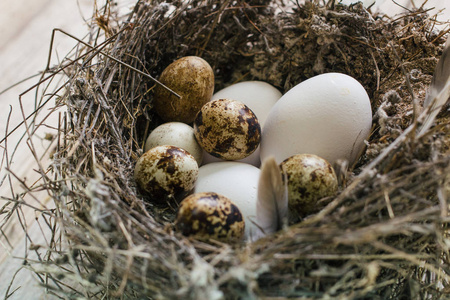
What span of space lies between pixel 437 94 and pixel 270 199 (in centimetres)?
41

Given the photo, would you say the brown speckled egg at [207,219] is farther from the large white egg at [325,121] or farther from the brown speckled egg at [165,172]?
the large white egg at [325,121]

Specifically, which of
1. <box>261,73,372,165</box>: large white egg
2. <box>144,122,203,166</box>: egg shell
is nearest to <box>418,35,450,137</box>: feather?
<box>261,73,372,165</box>: large white egg

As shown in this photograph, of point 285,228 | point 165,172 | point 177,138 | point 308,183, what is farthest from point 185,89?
point 285,228

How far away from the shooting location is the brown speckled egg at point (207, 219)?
73cm

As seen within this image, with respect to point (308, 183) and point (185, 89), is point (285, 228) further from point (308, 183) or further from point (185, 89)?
point (185, 89)

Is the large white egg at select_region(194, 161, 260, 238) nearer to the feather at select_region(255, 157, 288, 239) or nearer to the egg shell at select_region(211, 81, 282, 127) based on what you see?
the feather at select_region(255, 157, 288, 239)

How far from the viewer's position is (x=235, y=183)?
2.89 feet

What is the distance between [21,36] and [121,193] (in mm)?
837

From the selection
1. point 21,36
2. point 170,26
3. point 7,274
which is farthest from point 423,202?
point 21,36

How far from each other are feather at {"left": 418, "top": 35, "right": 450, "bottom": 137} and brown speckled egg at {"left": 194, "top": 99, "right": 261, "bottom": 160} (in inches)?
13.4

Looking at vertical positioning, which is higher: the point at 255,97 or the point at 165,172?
the point at 255,97

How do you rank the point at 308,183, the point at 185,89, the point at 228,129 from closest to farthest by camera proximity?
the point at 308,183 → the point at 228,129 → the point at 185,89

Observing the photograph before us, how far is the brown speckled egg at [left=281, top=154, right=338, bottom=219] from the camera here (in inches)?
31.4

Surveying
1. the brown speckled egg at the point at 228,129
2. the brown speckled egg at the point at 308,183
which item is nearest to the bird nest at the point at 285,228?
the brown speckled egg at the point at 308,183
